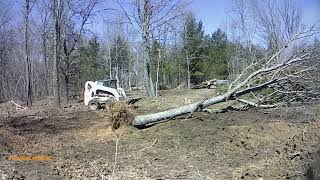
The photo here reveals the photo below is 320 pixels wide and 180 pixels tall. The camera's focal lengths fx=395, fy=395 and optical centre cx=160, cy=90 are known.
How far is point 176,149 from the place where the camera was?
9797 mm

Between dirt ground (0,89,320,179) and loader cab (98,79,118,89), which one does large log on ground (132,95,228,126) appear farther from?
loader cab (98,79,118,89)

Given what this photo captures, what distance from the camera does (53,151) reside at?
9.73m

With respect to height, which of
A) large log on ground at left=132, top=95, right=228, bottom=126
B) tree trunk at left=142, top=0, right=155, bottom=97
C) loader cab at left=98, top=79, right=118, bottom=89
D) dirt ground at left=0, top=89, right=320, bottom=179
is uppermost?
tree trunk at left=142, top=0, right=155, bottom=97

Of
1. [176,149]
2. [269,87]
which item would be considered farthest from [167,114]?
[269,87]

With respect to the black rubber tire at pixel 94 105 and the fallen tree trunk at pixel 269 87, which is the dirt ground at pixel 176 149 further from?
the black rubber tire at pixel 94 105

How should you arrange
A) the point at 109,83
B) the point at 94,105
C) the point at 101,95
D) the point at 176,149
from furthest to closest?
the point at 109,83, the point at 101,95, the point at 94,105, the point at 176,149

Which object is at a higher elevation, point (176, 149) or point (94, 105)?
point (94, 105)

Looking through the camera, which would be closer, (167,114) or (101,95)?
(167,114)

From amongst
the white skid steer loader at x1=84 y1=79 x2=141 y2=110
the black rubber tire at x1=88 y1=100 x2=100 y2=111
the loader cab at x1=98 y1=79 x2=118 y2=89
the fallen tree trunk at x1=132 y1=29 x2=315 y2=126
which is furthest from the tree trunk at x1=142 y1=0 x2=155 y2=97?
the fallen tree trunk at x1=132 y1=29 x2=315 y2=126

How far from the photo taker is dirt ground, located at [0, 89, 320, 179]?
755 centimetres

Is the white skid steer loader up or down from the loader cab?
down

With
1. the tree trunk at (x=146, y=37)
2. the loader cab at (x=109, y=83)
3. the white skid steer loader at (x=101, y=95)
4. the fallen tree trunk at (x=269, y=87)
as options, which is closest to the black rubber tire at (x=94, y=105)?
the white skid steer loader at (x=101, y=95)

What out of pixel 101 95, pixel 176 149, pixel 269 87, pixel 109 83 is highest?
pixel 109 83

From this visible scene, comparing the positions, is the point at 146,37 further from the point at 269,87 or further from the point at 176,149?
the point at 176,149
